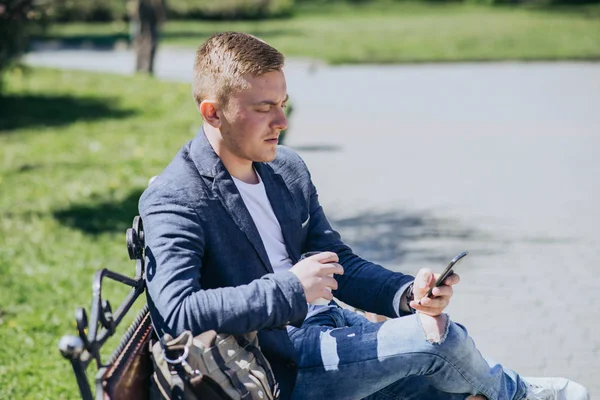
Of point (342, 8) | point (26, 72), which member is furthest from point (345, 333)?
point (342, 8)

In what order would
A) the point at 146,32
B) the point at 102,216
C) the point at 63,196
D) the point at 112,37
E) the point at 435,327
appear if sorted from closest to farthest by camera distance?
the point at 435,327
the point at 102,216
the point at 63,196
the point at 146,32
the point at 112,37

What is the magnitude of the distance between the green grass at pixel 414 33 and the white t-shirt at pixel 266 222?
1706 centimetres

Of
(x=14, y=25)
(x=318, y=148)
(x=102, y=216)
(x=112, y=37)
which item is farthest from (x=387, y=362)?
(x=112, y=37)

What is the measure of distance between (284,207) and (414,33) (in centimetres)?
2683

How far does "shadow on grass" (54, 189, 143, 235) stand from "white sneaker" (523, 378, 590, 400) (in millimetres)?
4539

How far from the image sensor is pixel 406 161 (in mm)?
10438

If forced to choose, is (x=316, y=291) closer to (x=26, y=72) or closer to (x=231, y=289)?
(x=231, y=289)

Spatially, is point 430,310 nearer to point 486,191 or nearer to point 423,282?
point 423,282

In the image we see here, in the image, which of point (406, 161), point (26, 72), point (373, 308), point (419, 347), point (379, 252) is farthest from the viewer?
point (26, 72)

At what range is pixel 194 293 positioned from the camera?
240 cm

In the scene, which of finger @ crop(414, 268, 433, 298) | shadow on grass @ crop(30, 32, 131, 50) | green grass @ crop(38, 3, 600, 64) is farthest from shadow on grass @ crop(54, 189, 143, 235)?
shadow on grass @ crop(30, 32, 131, 50)

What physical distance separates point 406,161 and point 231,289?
8153mm

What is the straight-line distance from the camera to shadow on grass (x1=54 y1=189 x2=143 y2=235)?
7305 mm

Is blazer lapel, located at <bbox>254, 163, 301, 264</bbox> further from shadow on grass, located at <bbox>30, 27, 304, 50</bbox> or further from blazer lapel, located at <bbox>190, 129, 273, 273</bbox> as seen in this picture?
shadow on grass, located at <bbox>30, 27, 304, 50</bbox>
